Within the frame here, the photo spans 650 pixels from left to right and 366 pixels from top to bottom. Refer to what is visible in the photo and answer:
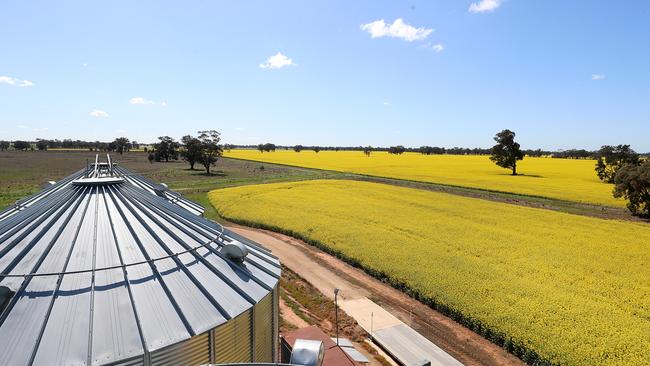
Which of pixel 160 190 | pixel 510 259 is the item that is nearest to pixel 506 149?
pixel 510 259

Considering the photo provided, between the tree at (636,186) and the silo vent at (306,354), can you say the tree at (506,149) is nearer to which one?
the tree at (636,186)

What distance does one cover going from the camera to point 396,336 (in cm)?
2164

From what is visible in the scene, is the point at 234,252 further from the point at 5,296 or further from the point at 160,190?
the point at 160,190

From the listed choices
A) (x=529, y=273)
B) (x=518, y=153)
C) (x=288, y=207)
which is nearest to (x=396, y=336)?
(x=529, y=273)

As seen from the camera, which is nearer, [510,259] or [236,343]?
[236,343]

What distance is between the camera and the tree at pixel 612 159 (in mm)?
90188

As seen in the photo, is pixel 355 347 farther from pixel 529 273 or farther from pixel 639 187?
pixel 639 187

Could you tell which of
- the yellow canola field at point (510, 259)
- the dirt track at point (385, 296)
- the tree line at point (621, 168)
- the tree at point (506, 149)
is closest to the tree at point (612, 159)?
the tree line at point (621, 168)

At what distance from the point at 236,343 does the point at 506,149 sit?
109594 millimetres

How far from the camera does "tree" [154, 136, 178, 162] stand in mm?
160000

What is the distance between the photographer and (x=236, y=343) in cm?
1195

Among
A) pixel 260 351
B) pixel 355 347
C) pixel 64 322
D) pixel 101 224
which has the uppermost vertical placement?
pixel 101 224

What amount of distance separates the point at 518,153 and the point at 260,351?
359ft

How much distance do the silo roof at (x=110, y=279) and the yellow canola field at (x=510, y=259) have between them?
16.1 metres
